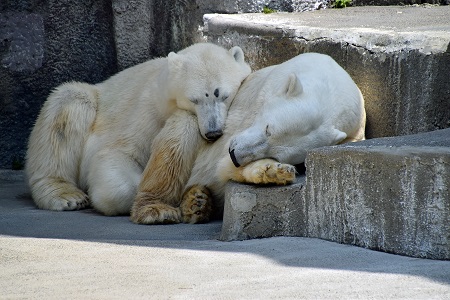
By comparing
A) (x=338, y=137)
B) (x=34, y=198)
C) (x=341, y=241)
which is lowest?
(x=34, y=198)

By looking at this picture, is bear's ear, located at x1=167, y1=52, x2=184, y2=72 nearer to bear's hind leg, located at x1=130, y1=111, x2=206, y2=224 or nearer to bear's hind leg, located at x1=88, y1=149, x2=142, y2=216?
bear's hind leg, located at x1=130, y1=111, x2=206, y2=224

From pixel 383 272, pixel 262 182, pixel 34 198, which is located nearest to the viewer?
pixel 383 272

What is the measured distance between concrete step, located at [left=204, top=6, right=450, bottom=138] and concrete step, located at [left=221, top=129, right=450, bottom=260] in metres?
0.82

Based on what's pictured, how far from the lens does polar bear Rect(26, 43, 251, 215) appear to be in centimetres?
474

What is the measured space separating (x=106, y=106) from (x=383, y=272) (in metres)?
3.06

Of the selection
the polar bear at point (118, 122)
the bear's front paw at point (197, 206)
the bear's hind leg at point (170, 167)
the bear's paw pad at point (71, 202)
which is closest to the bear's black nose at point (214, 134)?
the polar bear at point (118, 122)

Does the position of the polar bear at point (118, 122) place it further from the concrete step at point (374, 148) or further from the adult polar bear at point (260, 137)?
the concrete step at point (374, 148)

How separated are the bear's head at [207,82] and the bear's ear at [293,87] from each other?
54 centimetres

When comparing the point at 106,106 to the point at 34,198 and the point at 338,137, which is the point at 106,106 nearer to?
the point at 34,198

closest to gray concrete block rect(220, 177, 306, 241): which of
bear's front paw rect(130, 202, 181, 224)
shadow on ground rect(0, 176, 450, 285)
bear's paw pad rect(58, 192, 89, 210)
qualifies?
shadow on ground rect(0, 176, 450, 285)

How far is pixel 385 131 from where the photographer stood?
181 inches

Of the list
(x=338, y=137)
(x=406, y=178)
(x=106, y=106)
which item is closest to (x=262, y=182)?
(x=338, y=137)

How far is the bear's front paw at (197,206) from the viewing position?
14.7 feet

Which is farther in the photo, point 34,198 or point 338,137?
point 34,198
